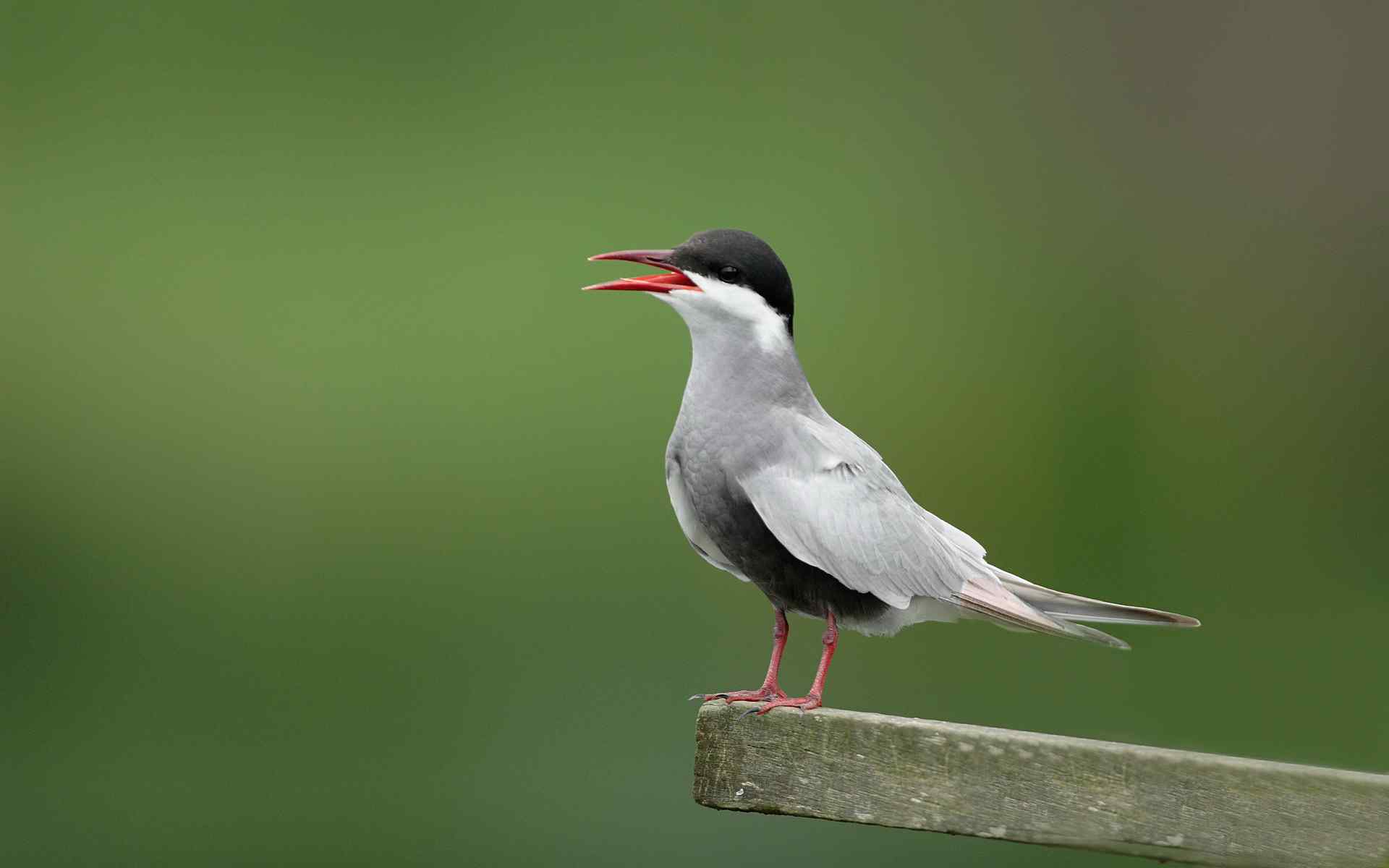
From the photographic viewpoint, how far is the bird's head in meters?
2.31

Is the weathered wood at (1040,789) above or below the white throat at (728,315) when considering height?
below

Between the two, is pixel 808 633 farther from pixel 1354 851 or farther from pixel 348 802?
pixel 1354 851

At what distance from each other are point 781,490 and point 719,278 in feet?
1.07

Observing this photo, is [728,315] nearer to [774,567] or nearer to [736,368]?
[736,368]

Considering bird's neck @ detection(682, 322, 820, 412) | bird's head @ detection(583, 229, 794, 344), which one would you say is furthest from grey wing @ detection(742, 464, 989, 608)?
bird's head @ detection(583, 229, 794, 344)

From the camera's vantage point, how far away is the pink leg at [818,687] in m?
2.15

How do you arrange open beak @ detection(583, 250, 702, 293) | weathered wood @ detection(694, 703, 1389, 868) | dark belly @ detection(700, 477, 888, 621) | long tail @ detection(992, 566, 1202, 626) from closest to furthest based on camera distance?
weathered wood @ detection(694, 703, 1389, 868), long tail @ detection(992, 566, 1202, 626), open beak @ detection(583, 250, 702, 293), dark belly @ detection(700, 477, 888, 621)

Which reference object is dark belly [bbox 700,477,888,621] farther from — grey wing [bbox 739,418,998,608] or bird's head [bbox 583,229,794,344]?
bird's head [bbox 583,229,794,344]

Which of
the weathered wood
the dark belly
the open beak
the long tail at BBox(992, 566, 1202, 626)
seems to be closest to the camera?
the weathered wood

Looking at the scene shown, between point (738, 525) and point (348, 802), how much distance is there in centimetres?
350

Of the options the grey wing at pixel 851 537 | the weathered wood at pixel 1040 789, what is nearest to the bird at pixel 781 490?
the grey wing at pixel 851 537

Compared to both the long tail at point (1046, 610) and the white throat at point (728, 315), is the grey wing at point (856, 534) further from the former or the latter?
the white throat at point (728, 315)

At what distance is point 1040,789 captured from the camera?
1.92 meters

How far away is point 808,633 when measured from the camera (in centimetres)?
522
